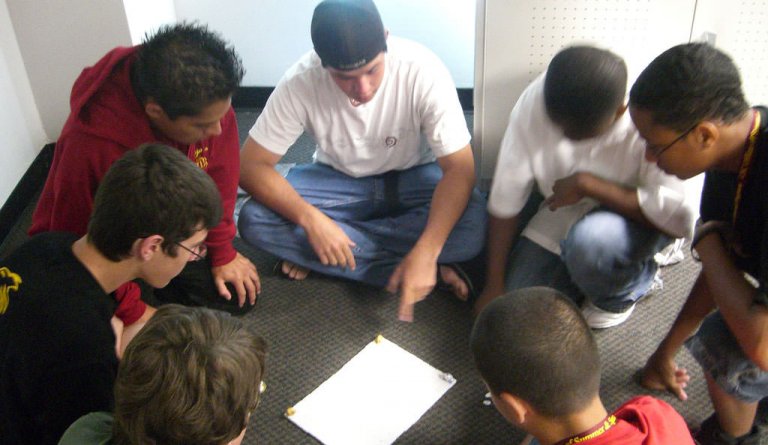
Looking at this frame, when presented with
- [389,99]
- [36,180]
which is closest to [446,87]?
[389,99]

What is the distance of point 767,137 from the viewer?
3.92ft

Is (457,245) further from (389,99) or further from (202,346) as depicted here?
(202,346)

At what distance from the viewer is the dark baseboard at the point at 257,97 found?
2.89 m

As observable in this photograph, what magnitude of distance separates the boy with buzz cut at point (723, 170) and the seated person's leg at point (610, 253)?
251mm

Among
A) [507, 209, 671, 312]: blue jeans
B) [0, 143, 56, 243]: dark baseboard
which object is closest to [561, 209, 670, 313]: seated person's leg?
[507, 209, 671, 312]: blue jeans

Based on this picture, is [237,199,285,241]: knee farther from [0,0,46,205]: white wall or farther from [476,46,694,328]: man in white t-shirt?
[0,0,46,205]: white wall

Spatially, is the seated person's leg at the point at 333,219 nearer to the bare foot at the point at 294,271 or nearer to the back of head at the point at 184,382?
the bare foot at the point at 294,271

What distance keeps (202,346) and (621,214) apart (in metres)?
1.10

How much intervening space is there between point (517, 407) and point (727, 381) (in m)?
0.53

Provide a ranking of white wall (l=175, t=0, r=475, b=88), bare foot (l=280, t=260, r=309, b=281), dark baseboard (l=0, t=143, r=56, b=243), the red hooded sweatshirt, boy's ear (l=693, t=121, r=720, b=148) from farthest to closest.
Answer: white wall (l=175, t=0, r=475, b=88) < dark baseboard (l=0, t=143, r=56, b=243) < bare foot (l=280, t=260, r=309, b=281) < the red hooded sweatshirt < boy's ear (l=693, t=121, r=720, b=148)

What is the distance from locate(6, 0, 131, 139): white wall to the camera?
226 cm

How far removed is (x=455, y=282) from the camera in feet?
6.31

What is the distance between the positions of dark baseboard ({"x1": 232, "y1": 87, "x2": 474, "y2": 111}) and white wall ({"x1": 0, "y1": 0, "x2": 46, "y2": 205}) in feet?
2.63

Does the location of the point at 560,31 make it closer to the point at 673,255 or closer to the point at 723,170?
the point at 673,255
